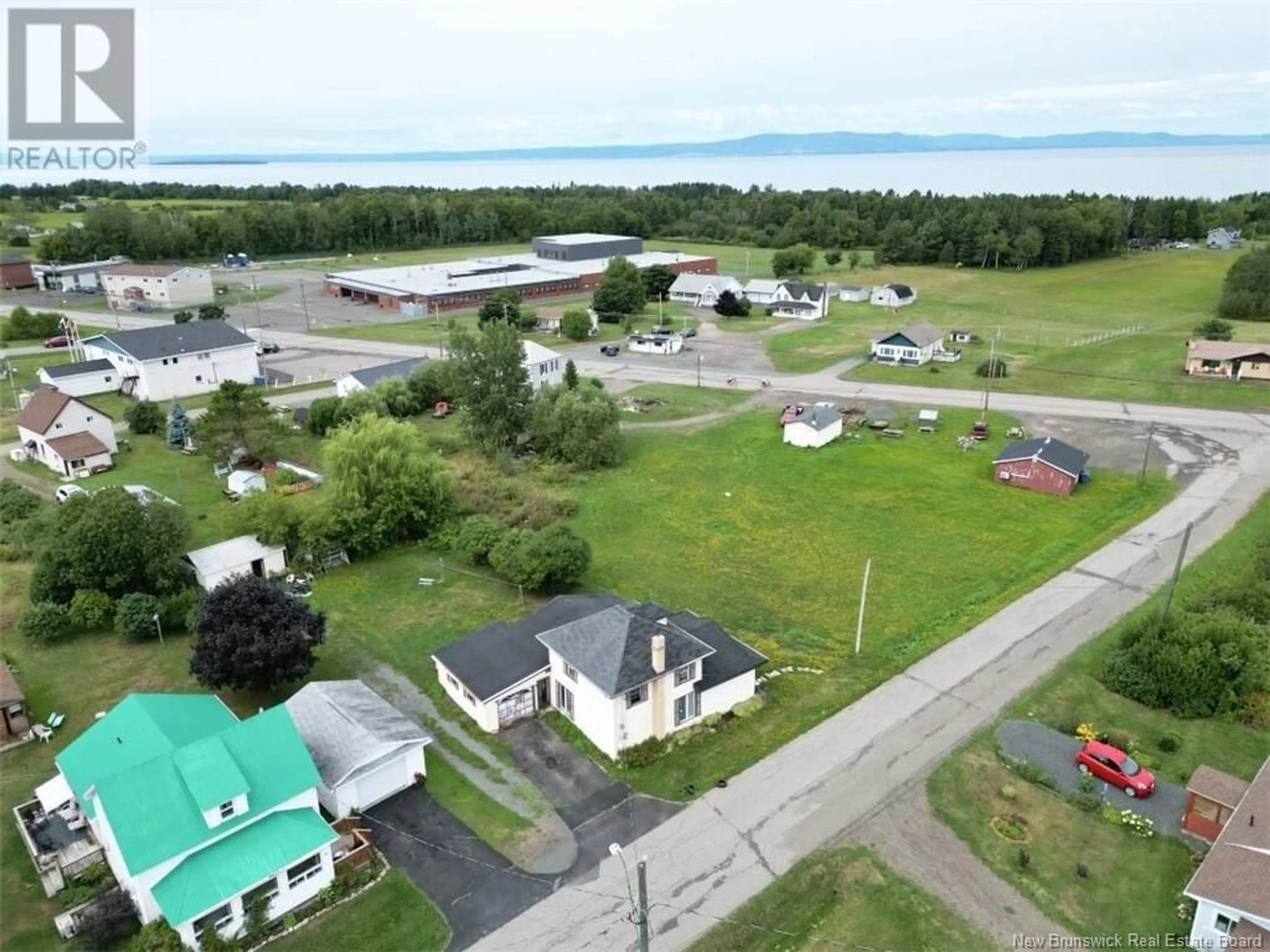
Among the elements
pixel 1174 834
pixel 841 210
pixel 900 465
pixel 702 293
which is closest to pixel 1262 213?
pixel 841 210

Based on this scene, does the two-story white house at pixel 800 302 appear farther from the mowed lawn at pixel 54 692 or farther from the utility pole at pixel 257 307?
the mowed lawn at pixel 54 692

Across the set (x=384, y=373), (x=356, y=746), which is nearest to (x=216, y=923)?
(x=356, y=746)

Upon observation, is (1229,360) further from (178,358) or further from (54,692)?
(178,358)

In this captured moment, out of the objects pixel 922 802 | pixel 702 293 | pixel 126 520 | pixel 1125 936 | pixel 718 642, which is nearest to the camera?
pixel 1125 936

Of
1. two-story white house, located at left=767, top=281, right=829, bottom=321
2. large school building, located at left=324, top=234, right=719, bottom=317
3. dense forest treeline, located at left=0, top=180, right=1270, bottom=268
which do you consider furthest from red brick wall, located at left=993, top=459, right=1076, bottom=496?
dense forest treeline, located at left=0, top=180, right=1270, bottom=268

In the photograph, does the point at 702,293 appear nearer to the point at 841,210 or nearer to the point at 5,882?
the point at 841,210

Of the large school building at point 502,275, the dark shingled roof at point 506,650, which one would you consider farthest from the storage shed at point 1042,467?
the large school building at point 502,275
